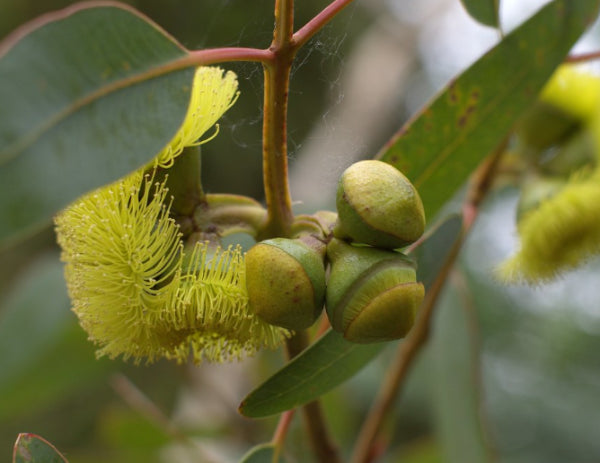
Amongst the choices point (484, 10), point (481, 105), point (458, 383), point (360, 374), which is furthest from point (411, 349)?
point (360, 374)

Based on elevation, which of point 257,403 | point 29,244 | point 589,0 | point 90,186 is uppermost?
point 90,186

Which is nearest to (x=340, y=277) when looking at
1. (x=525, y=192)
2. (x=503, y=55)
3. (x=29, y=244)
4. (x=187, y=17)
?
(x=503, y=55)

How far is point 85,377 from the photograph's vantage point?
137 cm

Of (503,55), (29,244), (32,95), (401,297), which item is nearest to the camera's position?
(32,95)

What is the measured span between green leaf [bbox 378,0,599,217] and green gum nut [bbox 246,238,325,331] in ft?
0.68

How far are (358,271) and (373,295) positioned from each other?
3cm

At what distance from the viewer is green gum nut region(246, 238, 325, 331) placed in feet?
2.07

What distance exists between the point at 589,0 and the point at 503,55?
15 centimetres

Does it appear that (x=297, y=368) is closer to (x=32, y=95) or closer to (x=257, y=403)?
(x=257, y=403)

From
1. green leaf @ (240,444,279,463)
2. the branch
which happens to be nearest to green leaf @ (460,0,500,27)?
the branch

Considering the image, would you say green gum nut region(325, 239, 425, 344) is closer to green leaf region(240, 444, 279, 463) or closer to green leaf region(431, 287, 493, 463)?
green leaf region(240, 444, 279, 463)

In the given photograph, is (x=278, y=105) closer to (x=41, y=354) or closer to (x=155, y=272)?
(x=155, y=272)

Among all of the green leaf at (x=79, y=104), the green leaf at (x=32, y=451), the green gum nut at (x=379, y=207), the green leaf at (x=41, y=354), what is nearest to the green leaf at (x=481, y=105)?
the green gum nut at (x=379, y=207)

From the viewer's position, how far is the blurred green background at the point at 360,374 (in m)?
0.92
